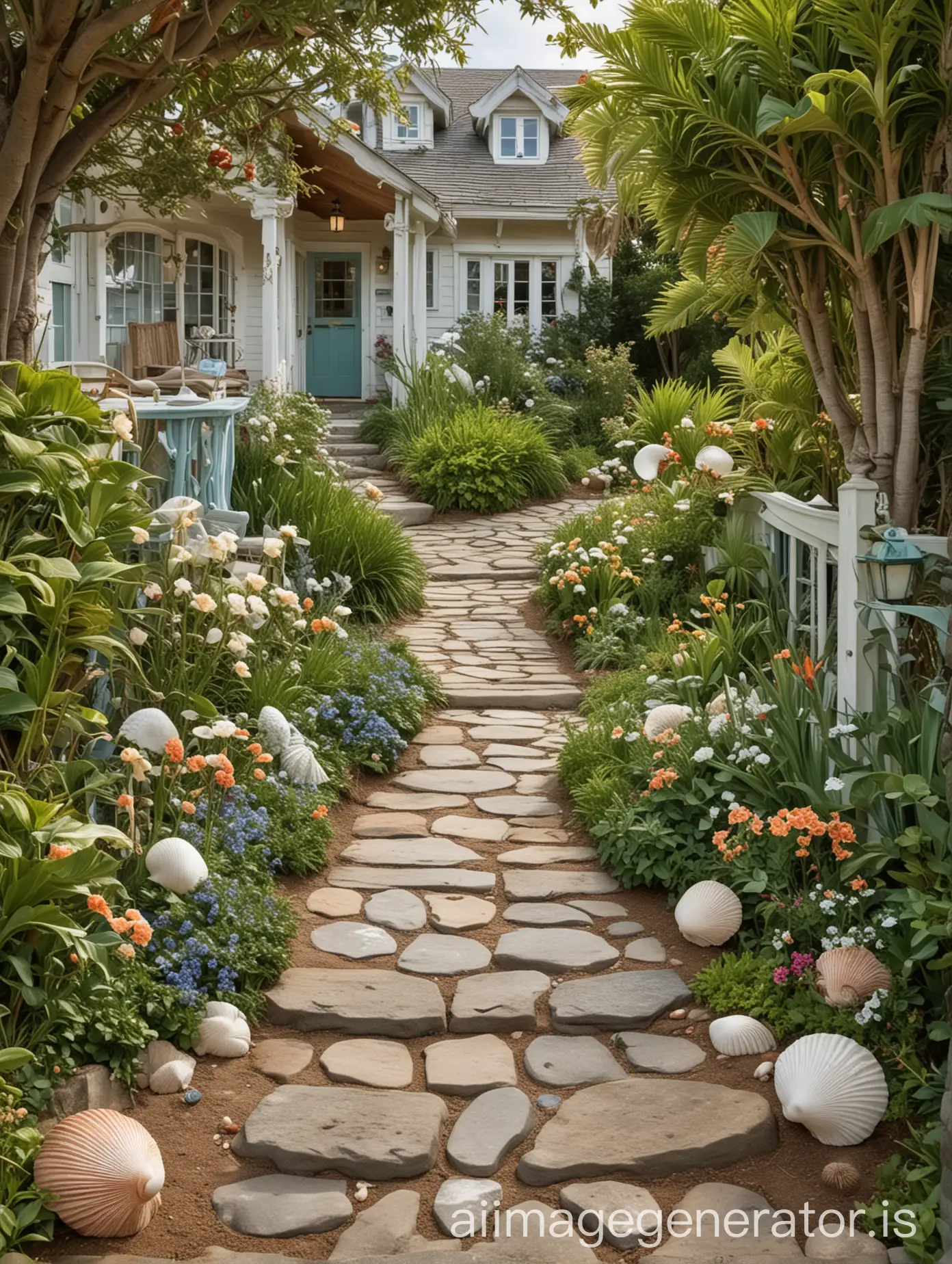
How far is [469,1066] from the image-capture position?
362 cm

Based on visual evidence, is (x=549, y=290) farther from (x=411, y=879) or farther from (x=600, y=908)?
(x=600, y=908)

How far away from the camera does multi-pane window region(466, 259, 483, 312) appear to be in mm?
20594

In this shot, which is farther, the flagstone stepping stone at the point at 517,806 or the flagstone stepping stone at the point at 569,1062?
the flagstone stepping stone at the point at 517,806

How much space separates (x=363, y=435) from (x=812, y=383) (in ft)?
30.7

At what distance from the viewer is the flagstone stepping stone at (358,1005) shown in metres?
3.80

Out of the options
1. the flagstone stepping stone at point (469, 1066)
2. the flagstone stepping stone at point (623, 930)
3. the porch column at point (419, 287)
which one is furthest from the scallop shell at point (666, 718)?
the porch column at point (419, 287)

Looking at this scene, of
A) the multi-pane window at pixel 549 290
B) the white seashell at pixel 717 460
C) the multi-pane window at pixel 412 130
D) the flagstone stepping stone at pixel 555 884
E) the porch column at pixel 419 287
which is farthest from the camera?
the multi-pane window at pixel 412 130

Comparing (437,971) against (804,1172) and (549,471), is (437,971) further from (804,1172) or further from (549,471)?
(549,471)

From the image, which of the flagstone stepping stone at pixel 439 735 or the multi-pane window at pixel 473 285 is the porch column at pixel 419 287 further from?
the flagstone stepping stone at pixel 439 735

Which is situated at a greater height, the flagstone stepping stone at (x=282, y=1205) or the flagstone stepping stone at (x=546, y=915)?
the flagstone stepping stone at (x=546, y=915)

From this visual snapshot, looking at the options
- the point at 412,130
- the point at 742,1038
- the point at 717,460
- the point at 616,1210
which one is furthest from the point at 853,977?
the point at 412,130

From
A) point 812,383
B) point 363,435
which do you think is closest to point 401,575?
point 812,383

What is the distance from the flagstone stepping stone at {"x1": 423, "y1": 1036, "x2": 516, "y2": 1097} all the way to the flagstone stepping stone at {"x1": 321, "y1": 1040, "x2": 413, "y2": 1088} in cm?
7

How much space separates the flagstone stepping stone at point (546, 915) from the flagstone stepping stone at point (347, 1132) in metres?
1.04
